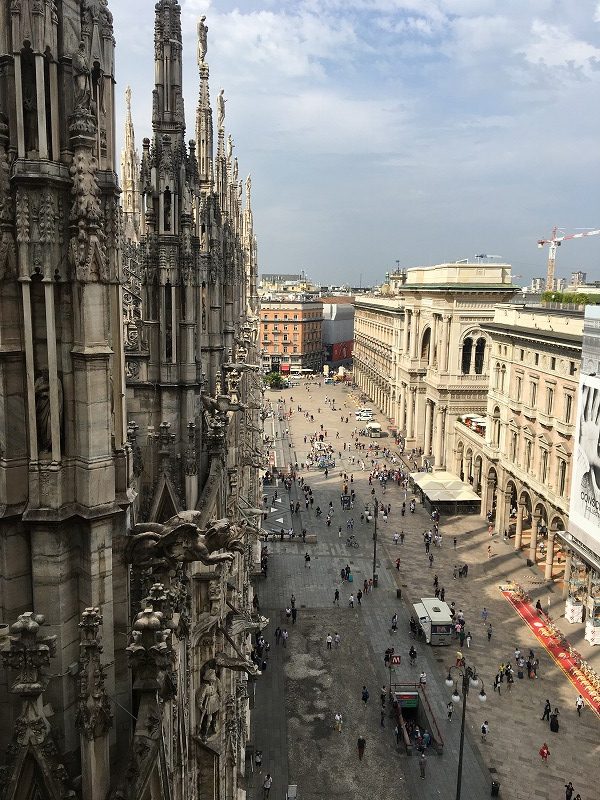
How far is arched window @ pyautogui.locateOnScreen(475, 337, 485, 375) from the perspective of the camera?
6331 cm

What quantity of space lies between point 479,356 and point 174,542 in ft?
197

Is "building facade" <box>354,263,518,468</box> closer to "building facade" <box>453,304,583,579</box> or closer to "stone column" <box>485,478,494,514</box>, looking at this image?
"building facade" <box>453,304,583,579</box>

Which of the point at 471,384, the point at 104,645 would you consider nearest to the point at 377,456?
the point at 471,384

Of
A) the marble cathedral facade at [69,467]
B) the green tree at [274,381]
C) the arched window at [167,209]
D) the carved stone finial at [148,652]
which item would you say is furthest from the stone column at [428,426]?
the carved stone finial at [148,652]

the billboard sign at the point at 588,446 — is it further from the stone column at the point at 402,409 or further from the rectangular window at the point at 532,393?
the stone column at the point at 402,409

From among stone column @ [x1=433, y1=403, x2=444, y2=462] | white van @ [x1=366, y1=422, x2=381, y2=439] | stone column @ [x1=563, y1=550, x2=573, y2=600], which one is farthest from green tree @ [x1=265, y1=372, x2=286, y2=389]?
stone column @ [x1=563, y1=550, x2=573, y2=600]

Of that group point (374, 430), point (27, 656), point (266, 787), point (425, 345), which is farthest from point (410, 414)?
point (27, 656)

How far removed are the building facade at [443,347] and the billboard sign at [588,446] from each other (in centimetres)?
2210

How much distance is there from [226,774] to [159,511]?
714 cm

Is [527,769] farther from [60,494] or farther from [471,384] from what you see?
[471,384]

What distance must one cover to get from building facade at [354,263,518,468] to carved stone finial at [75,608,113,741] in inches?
2078

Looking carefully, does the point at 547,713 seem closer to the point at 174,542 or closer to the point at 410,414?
the point at 174,542

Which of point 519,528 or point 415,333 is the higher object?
point 415,333

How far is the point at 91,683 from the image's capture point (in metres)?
5.64
